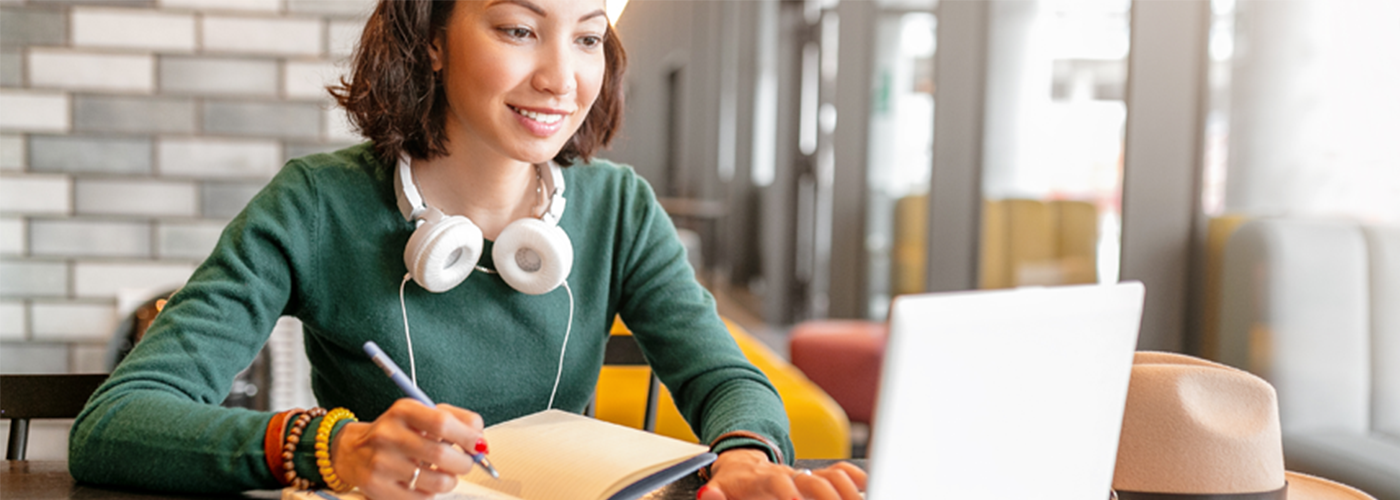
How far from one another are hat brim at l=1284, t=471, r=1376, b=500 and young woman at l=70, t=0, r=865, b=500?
47 centimetres

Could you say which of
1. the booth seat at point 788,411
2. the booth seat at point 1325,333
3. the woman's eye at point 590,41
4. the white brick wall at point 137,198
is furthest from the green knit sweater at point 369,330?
the white brick wall at point 137,198

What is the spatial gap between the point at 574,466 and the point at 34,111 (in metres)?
1.96

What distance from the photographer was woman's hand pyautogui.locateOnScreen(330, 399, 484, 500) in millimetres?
814

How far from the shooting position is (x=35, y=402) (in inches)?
47.8

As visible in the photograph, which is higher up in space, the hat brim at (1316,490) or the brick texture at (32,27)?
the brick texture at (32,27)

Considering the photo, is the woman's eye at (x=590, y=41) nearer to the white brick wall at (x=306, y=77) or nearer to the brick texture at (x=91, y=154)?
the white brick wall at (x=306, y=77)

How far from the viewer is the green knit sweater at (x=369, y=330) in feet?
3.25

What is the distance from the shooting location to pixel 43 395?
1213 mm

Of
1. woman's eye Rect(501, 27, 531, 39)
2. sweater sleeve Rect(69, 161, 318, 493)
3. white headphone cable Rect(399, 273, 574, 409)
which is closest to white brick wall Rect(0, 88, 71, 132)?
sweater sleeve Rect(69, 161, 318, 493)

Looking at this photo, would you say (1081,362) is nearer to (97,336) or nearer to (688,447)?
(688,447)

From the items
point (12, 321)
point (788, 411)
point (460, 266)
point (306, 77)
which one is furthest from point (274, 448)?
point (12, 321)

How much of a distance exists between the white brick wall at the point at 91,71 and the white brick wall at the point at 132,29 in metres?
0.03

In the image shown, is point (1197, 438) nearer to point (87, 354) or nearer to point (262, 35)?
point (262, 35)

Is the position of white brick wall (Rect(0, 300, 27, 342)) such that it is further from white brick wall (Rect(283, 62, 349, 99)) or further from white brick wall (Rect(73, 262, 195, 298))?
white brick wall (Rect(283, 62, 349, 99))
